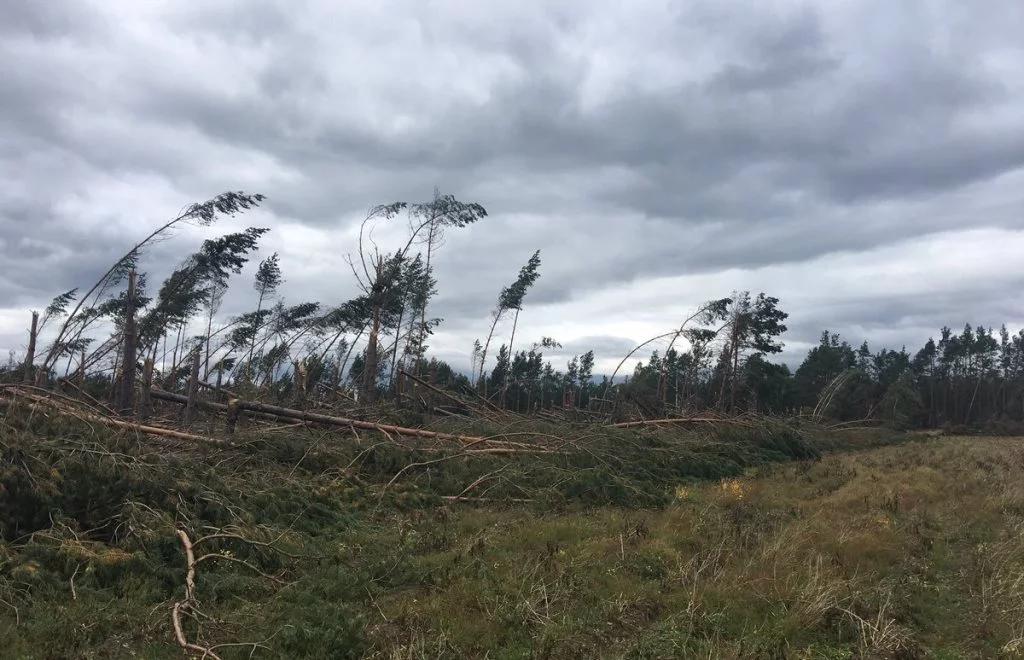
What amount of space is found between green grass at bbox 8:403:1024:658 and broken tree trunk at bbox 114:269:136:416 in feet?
11.9

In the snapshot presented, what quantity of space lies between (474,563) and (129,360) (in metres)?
9.41

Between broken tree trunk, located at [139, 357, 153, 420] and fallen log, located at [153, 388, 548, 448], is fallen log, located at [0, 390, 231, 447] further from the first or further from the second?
broken tree trunk, located at [139, 357, 153, 420]

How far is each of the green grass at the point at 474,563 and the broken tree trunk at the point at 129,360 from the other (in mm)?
3624

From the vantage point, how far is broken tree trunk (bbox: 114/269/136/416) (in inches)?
472

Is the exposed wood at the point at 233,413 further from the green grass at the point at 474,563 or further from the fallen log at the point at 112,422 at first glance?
the green grass at the point at 474,563

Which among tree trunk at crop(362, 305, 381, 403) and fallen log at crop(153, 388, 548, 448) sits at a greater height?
tree trunk at crop(362, 305, 381, 403)

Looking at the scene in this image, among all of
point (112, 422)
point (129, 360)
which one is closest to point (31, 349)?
point (129, 360)

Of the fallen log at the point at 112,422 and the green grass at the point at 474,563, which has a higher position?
the fallen log at the point at 112,422

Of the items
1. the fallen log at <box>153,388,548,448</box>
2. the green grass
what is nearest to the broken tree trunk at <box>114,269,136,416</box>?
the fallen log at <box>153,388,548,448</box>

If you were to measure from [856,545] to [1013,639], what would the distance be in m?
2.08

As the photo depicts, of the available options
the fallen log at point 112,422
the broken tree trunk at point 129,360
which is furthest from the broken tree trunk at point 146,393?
the fallen log at point 112,422

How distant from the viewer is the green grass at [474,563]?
4.11m

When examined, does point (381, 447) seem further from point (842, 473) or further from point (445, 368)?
point (445, 368)

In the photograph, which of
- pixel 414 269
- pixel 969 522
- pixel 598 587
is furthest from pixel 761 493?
pixel 414 269
